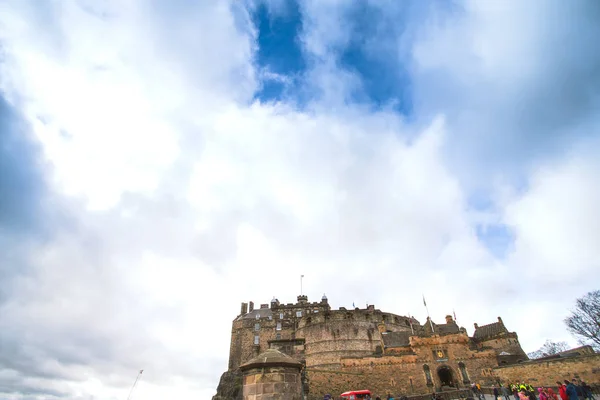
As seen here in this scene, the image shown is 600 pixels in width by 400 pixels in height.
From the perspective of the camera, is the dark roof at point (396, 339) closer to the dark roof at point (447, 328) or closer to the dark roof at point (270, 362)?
the dark roof at point (447, 328)

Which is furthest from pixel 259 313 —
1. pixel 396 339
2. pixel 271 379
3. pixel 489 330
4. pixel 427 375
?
pixel 271 379

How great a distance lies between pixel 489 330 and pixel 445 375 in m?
13.3

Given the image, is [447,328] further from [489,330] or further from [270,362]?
[270,362]

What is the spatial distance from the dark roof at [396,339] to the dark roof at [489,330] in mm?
11114

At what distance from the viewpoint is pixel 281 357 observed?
8250mm

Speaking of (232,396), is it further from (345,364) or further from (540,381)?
(540,381)

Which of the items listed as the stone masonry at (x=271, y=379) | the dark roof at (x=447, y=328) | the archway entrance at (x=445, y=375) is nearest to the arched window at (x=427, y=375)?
the archway entrance at (x=445, y=375)

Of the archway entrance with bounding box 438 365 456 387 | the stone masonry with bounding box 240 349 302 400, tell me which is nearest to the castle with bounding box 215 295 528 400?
the archway entrance with bounding box 438 365 456 387

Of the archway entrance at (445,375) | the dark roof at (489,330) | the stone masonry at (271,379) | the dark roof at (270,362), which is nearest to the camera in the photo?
the stone masonry at (271,379)

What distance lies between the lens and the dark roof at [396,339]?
124 ft

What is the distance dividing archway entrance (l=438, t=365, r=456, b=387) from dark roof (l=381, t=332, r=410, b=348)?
4257 millimetres

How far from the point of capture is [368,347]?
4200cm

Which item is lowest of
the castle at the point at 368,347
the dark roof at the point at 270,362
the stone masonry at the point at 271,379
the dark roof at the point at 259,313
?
the stone masonry at the point at 271,379

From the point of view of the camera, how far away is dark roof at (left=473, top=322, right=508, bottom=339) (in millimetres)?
40922
